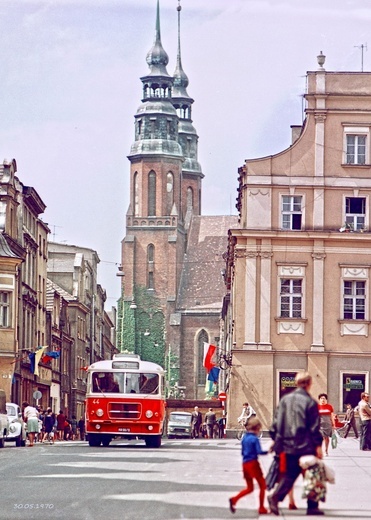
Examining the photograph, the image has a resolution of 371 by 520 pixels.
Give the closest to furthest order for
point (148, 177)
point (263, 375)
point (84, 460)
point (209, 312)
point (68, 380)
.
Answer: point (84, 460) < point (263, 375) < point (68, 380) < point (209, 312) < point (148, 177)

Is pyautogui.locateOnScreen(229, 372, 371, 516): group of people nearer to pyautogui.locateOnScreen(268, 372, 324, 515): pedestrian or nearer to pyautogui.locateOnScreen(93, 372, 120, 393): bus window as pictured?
pyautogui.locateOnScreen(268, 372, 324, 515): pedestrian

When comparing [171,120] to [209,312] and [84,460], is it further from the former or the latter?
[84,460]

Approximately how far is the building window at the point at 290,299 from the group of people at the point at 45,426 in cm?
1088

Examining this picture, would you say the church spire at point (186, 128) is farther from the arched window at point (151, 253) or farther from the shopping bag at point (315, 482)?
the shopping bag at point (315, 482)

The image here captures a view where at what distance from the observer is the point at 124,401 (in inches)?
1610

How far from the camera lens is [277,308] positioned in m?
61.2

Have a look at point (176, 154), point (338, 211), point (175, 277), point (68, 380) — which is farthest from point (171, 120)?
point (338, 211)

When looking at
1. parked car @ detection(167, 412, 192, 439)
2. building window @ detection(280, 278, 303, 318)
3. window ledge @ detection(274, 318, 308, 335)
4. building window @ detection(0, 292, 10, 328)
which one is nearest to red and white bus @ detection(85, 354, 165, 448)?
window ledge @ detection(274, 318, 308, 335)

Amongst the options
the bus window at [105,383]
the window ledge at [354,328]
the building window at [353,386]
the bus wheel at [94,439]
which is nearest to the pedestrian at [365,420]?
the bus window at [105,383]

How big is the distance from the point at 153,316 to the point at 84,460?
125396 millimetres

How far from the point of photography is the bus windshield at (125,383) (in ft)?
135

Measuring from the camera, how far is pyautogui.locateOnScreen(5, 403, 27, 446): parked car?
1873 inches

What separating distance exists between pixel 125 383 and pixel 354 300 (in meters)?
22.1

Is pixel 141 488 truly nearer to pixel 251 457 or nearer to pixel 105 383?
pixel 251 457
